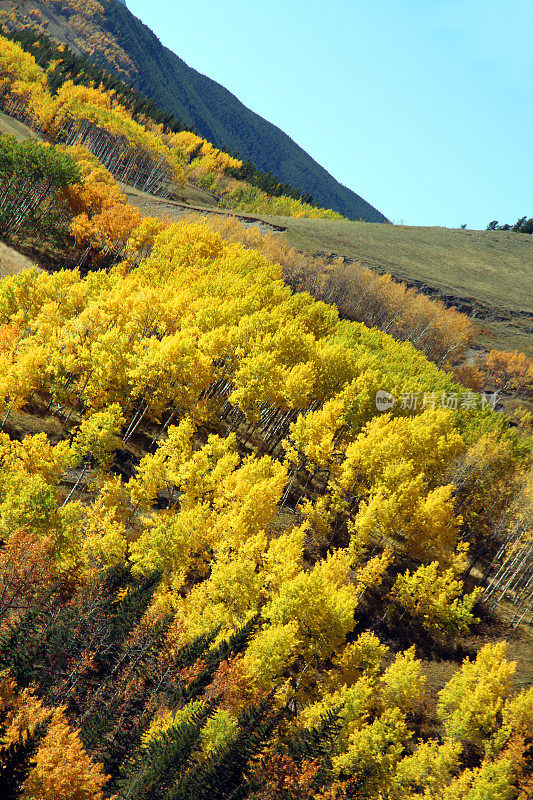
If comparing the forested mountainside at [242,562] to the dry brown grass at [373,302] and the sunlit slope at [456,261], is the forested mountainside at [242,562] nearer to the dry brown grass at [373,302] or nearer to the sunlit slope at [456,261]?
the dry brown grass at [373,302]

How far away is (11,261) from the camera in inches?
3088

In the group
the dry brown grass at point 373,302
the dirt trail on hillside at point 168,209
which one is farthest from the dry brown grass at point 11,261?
the dry brown grass at point 373,302

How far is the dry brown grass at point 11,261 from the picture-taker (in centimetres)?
7694

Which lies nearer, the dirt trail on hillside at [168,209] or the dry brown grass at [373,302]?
the dry brown grass at [373,302]

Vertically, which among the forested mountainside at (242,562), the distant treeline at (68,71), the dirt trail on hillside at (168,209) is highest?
the distant treeline at (68,71)

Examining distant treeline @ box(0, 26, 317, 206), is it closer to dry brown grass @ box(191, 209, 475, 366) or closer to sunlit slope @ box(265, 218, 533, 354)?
sunlit slope @ box(265, 218, 533, 354)

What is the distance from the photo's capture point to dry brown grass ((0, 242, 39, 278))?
252 feet

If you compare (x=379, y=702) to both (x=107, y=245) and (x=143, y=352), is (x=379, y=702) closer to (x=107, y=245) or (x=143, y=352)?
(x=143, y=352)

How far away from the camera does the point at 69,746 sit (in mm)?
29016

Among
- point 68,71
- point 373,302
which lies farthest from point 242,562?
point 68,71

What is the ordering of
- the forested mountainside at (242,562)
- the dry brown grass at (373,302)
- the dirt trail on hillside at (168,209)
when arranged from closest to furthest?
the forested mountainside at (242,562)
the dry brown grass at (373,302)
the dirt trail on hillside at (168,209)

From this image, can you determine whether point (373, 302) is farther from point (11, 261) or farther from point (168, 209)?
point (11, 261)

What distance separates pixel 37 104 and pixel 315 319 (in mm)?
104589

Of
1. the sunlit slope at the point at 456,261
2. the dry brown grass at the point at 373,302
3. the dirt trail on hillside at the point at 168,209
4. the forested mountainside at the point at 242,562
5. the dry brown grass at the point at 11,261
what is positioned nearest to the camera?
the forested mountainside at the point at 242,562
